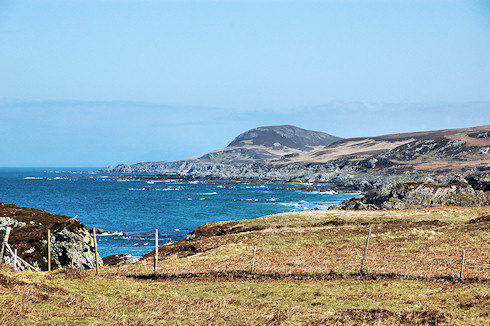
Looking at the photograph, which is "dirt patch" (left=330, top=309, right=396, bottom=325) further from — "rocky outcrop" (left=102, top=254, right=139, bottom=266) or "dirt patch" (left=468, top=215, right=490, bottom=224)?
"rocky outcrop" (left=102, top=254, right=139, bottom=266)

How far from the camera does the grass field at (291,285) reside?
719 inches

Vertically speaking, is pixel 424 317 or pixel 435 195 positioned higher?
pixel 424 317

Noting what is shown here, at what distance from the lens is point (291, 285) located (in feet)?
89.7

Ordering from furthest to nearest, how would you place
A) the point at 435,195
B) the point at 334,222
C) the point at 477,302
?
1. the point at 435,195
2. the point at 334,222
3. the point at 477,302

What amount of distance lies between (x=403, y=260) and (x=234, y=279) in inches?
565

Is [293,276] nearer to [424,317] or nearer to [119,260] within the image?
[424,317]

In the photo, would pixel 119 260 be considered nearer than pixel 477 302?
No

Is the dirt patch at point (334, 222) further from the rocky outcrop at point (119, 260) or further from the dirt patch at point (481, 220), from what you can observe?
the rocky outcrop at point (119, 260)

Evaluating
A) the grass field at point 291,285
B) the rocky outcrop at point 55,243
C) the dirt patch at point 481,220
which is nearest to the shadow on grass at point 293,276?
the grass field at point 291,285

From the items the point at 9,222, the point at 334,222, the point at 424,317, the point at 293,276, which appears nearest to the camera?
the point at 424,317

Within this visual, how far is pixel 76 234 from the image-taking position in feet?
146

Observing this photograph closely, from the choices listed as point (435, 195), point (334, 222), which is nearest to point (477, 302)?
point (334, 222)

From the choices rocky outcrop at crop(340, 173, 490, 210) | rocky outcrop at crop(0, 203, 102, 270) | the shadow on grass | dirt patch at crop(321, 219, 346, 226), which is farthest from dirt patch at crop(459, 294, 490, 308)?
rocky outcrop at crop(340, 173, 490, 210)

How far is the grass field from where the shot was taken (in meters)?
18.2
